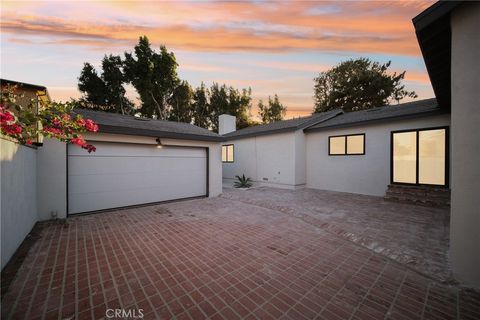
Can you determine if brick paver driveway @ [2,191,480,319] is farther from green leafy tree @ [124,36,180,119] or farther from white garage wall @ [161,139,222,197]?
green leafy tree @ [124,36,180,119]

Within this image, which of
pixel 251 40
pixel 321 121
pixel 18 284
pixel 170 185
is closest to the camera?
pixel 18 284

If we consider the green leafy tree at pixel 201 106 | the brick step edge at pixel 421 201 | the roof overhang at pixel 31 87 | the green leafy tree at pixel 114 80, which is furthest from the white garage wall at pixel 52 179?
the green leafy tree at pixel 201 106

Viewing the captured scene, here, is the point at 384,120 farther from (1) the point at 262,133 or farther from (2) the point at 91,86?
(2) the point at 91,86

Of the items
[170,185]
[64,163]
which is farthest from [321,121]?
[64,163]

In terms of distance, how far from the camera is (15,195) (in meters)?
3.34

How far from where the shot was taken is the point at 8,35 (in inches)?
154

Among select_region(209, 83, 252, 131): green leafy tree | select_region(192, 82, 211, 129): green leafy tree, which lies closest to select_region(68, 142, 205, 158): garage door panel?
select_region(192, 82, 211, 129): green leafy tree

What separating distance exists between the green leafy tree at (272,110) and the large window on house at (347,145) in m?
22.9

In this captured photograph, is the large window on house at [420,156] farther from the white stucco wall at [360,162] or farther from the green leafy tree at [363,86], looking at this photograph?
the green leafy tree at [363,86]

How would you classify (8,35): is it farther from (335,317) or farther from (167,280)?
(335,317)

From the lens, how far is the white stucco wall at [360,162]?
7.77m

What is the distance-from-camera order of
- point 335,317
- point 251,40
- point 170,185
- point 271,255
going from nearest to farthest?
1. point 335,317
2. point 271,255
3. point 251,40
4. point 170,185

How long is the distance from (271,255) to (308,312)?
51.0 inches

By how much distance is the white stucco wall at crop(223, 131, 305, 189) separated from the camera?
1023 centimetres
